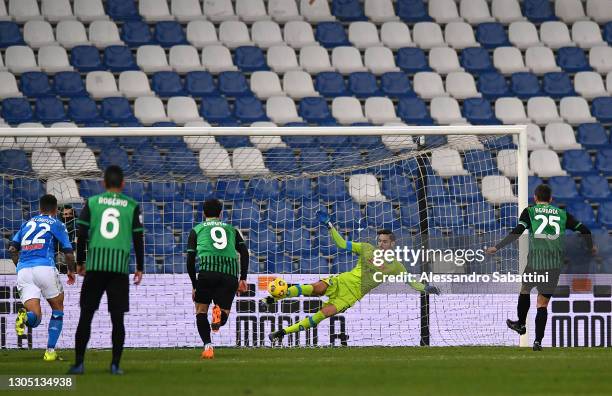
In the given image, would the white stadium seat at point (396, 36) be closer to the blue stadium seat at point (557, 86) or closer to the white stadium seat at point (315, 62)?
the white stadium seat at point (315, 62)

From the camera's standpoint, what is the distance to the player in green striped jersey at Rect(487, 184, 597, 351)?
1404cm

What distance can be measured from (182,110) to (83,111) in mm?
1734

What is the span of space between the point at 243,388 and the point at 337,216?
9.69 meters

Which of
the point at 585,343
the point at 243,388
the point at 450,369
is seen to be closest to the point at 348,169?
the point at 585,343

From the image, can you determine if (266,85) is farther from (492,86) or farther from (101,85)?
(492,86)

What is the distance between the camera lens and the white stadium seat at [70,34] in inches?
881

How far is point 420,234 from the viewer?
16.5m

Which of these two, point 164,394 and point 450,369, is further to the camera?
point 450,369

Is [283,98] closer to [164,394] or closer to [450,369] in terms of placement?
[450,369]

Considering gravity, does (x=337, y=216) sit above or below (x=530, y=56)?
below

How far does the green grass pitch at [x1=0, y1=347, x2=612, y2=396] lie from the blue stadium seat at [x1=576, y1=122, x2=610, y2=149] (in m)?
8.53

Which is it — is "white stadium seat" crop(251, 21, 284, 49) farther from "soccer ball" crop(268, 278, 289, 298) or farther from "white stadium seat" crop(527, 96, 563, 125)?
"soccer ball" crop(268, 278, 289, 298)

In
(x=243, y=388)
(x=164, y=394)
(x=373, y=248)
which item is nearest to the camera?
(x=164, y=394)

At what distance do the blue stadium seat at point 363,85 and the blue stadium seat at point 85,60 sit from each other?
183 inches
